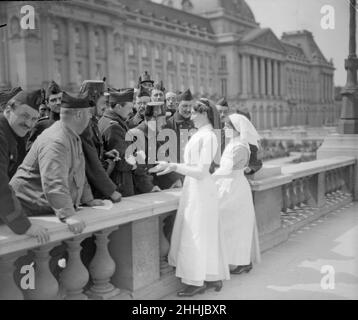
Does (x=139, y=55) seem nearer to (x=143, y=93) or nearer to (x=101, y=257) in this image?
(x=143, y=93)

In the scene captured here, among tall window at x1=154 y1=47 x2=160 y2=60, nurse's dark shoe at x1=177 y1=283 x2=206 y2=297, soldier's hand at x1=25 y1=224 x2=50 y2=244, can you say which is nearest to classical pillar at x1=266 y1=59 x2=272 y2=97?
tall window at x1=154 y1=47 x2=160 y2=60

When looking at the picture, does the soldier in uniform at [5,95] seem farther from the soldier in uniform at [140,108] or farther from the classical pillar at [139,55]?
the classical pillar at [139,55]

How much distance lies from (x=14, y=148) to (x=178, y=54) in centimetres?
6681

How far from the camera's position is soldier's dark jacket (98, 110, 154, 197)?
16.2 feet

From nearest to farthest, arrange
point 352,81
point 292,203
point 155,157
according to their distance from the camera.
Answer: point 155,157 < point 292,203 < point 352,81

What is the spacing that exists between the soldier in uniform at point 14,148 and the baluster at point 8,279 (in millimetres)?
229

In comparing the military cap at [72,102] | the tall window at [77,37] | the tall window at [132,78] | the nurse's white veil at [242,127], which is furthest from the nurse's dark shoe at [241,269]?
the tall window at [132,78]

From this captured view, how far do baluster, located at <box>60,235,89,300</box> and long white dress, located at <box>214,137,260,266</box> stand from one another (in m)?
1.83

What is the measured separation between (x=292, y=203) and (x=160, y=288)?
428 cm

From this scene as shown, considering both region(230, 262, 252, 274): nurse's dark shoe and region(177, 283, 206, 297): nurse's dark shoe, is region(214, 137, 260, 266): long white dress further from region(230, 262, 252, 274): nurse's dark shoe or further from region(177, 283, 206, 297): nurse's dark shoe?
region(177, 283, 206, 297): nurse's dark shoe

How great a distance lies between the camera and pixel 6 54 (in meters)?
41.3

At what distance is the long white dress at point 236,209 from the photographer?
509 centimetres
